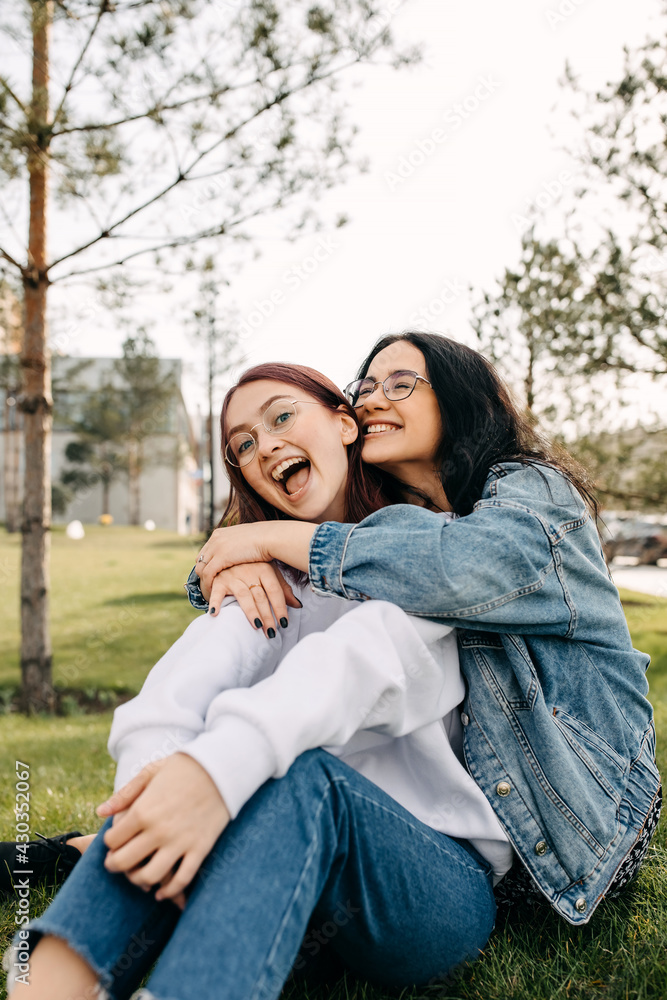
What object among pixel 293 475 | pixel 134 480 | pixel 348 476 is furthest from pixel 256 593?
pixel 134 480

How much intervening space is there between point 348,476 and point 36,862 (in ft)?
5.24

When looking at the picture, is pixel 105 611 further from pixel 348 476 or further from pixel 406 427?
Result: pixel 406 427

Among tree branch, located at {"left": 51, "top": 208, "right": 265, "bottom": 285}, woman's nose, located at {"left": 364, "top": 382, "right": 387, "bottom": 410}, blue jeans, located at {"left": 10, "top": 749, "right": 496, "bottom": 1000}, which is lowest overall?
blue jeans, located at {"left": 10, "top": 749, "right": 496, "bottom": 1000}

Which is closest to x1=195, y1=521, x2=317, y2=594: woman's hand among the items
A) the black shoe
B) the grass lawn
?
the grass lawn

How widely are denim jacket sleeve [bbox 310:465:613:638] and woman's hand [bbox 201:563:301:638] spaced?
0.52ft

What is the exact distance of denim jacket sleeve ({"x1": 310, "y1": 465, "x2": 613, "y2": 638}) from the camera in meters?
1.54

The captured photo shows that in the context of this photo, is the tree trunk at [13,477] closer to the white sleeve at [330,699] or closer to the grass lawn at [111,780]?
the grass lawn at [111,780]

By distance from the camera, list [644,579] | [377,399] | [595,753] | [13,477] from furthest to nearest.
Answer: [13,477]
[644,579]
[377,399]
[595,753]

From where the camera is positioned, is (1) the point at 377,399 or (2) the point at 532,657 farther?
(1) the point at 377,399

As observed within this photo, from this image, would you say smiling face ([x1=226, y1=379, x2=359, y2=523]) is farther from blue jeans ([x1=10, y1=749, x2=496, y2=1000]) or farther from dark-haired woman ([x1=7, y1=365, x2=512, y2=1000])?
blue jeans ([x1=10, y1=749, x2=496, y2=1000])

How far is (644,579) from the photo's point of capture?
69.2ft

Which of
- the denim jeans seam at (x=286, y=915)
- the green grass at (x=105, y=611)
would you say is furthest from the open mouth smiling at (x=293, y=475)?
the green grass at (x=105, y=611)

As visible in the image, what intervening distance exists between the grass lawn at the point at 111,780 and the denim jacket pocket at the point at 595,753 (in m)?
0.36

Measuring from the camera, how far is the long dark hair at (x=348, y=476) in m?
2.22
